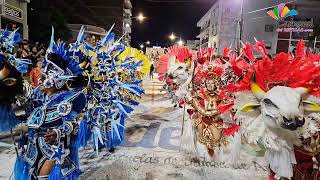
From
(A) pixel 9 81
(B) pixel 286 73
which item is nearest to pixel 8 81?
(A) pixel 9 81

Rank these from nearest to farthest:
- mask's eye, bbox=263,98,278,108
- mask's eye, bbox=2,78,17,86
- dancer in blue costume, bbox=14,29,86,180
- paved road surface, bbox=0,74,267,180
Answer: mask's eye, bbox=263,98,278,108 < mask's eye, bbox=2,78,17,86 < dancer in blue costume, bbox=14,29,86,180 < paved road surface, bbox=0,74,267,180

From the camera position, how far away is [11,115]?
335cm

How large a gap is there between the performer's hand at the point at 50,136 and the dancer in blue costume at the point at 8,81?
0.37 metres

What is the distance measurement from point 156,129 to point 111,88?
9.79 feet

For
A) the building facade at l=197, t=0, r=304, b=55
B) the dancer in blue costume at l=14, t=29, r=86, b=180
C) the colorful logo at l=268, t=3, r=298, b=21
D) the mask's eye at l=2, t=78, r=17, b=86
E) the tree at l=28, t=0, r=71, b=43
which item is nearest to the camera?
the mask's eye at l=2, t=78, r=17, b=86

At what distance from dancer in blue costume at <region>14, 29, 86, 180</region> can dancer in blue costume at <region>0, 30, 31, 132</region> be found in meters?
0.20

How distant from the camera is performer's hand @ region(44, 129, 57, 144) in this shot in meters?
3.39

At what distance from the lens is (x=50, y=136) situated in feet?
11.1

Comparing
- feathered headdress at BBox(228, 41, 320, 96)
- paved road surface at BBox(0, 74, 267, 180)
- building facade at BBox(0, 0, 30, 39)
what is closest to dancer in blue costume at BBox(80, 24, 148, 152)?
paved road surface at BBox(0, 74, 267, 180)

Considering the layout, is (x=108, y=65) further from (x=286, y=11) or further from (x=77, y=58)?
(x=286, y=11)

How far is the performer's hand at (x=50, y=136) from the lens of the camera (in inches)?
133

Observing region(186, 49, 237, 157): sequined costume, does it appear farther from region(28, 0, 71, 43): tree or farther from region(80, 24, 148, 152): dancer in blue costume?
region(28, 0, 71, 43): tree

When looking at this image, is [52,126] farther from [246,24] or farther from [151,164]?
[246,24]

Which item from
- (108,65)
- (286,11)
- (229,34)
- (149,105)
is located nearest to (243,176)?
(108,65)
